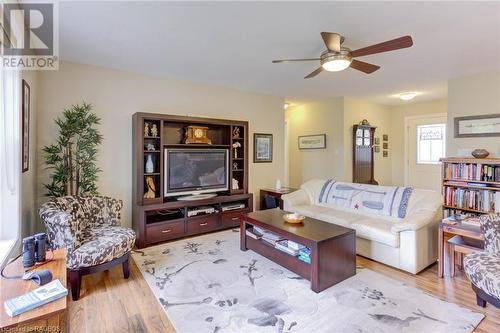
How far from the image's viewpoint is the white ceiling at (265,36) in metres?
2.23

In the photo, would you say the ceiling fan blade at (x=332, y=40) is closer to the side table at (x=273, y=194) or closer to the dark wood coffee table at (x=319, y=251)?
the dark wood coffee table at (x=319, y=251)

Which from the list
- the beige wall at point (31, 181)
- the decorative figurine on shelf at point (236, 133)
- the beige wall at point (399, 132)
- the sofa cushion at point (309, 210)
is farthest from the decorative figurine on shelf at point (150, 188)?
the beige wall at point (399, 132)

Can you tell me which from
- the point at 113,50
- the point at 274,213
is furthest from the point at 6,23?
the point at 274,213

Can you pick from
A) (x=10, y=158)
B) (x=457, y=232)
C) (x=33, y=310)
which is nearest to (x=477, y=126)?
(x=457, y=232)

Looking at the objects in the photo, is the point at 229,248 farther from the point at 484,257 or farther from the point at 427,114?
the point at 427,114

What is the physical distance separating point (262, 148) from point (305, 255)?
3081 mm

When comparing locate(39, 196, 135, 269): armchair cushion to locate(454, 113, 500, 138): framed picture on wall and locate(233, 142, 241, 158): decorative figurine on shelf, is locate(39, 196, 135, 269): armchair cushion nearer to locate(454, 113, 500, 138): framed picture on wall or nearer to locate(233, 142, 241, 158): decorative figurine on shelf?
locate(233, 142, 241, 158): decorative figurine on shelf

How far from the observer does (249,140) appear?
5.17 meters

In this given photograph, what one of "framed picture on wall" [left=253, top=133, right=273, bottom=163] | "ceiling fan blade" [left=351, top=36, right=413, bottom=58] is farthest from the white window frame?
"framed picture on wall" [left=253, top=133, right=273, bottom=163]

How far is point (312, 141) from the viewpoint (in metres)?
6.30

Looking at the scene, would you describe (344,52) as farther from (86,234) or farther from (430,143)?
(430,143)

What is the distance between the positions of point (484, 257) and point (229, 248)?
259 cm

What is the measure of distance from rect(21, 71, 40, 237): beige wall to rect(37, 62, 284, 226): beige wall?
126mm

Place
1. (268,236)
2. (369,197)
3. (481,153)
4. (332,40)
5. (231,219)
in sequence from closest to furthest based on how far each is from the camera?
1. (332,40)
2. (268,236)
3. (369,197)
4. (481,153)
5. (231,219)
